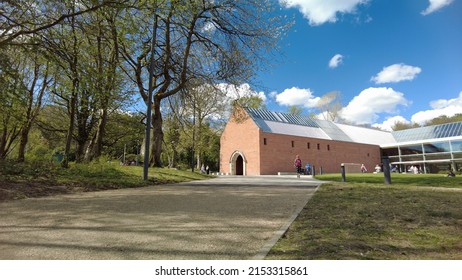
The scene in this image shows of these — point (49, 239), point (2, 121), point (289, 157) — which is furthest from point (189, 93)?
point (289, 157)

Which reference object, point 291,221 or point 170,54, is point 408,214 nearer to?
point 291,221

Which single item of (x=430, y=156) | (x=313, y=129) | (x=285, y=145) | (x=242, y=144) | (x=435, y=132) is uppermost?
(x=313, y=129)

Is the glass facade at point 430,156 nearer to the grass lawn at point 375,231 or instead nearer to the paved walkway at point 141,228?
the grass lawn at point 375,231

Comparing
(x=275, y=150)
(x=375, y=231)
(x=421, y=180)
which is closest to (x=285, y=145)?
(x=275, y=150)

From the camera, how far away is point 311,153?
41969 millimetres

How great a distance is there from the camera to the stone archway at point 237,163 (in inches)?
1566

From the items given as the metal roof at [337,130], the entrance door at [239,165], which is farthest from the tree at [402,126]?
the entrance door at [239,165]

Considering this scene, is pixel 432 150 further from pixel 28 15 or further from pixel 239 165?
pixel 28 15

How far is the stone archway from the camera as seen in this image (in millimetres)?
39769

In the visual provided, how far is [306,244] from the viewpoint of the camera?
11.9 ft

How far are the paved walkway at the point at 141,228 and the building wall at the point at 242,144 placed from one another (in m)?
28.6

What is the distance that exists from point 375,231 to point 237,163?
1484 inches

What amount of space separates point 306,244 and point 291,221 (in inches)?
50.0

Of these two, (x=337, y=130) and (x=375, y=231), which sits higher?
(x=337, y=130)
